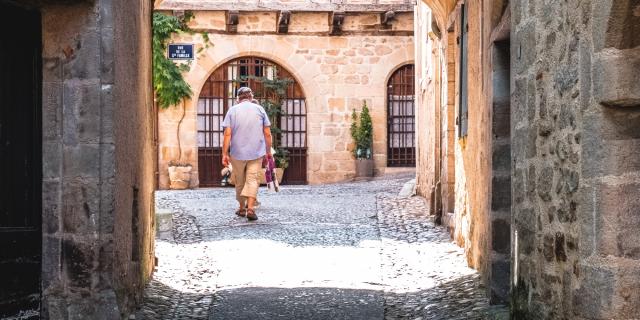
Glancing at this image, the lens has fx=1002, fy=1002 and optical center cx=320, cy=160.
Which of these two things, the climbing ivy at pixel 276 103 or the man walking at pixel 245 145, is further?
the climbing ivy at pixel 276 103

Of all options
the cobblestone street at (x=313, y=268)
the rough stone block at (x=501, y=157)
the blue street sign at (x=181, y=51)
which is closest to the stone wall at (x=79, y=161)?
the cobblestone street at (x=313, y=268)

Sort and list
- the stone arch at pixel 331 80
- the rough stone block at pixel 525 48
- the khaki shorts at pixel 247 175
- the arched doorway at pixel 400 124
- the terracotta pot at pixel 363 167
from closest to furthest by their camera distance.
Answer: the rough stone block at pixel 525 48
the khaki shorts at pixel 247 175
the terracotta pot at pixel 363 167
the stone arch at pixel 331 80
the arched doorway at pixel 400 124

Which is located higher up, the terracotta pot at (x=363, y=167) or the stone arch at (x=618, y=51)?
the stone arch at (x=618, y=51)

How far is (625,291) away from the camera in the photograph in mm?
3445

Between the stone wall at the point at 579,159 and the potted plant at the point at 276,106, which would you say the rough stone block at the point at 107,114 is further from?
the potted plant at the point at 276,106

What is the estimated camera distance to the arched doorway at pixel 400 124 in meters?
20.8

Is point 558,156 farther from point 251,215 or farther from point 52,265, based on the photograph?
point 251,215

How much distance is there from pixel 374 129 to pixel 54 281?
15.4m

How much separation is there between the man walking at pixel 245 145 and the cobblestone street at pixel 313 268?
0.40m

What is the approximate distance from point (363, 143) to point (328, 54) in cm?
198

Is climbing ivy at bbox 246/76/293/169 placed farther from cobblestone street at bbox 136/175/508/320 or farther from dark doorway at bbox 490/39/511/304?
dark doorway at bbox 490/39/511/304
